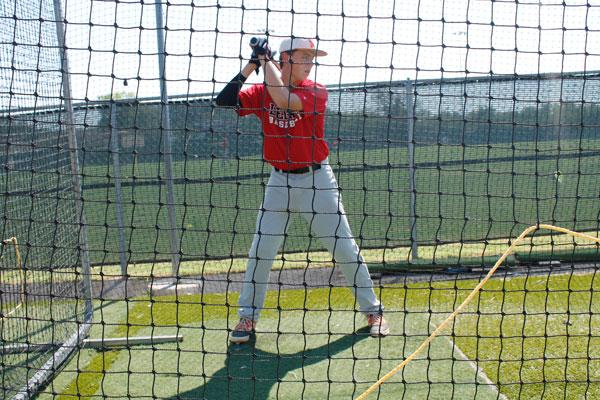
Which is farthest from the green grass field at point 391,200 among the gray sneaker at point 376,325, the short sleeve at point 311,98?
the short sleeve at point 311,98

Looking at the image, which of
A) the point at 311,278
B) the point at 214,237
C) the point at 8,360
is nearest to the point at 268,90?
the point at 8,360

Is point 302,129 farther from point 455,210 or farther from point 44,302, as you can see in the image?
point 455,210

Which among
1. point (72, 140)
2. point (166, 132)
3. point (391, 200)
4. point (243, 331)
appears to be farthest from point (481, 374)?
point (391, 200)

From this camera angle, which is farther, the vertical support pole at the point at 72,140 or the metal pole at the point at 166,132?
the metal pole at the point at 166,132

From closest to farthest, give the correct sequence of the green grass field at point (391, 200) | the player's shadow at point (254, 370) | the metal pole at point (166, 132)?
1. the player's shadow at point (254, 370)
2. the metal pole at point (166, 132)
3. the green grass field at point (391, 200)

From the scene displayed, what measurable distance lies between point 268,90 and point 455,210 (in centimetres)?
506

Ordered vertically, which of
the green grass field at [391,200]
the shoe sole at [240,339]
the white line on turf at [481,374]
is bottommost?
the shoe sole at [240,339]

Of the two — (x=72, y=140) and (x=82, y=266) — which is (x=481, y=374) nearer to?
(x=82, y=266)

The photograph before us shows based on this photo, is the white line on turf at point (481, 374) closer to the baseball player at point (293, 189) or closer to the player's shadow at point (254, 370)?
the baseball player at point (293, 189)

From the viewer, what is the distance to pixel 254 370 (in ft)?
12.2

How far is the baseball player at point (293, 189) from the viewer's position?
153 inches

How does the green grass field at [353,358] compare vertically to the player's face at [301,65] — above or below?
below

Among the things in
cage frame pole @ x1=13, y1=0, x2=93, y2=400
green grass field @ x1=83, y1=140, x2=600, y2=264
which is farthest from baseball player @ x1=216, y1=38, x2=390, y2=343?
green grass field @ x1=83, y1=140, x2=600, y2=264

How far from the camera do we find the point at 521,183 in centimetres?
811
